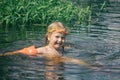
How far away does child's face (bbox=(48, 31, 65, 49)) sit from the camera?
1014 centimetres

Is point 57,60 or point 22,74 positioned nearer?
point 22,74

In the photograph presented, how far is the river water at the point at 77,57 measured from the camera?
348 inches

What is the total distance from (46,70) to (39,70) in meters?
0.15

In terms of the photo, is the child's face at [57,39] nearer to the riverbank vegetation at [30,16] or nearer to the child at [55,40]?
the child at [55,40]

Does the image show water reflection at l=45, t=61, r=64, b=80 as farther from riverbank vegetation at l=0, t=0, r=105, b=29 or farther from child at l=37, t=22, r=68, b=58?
riverbank vegetation at l=0, t=0, r=105, b=29

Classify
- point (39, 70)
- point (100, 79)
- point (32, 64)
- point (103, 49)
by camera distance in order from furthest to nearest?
1. point (103, 49)
2. point (32, 64)
3. point (39, 70)
4. point (100, 79)

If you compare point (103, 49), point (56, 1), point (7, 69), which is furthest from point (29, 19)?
point (7, 69)

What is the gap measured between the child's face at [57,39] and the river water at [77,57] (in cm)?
46

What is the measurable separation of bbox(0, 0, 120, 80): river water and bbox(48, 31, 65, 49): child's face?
460mm

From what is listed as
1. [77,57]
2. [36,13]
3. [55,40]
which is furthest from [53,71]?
[36,13]

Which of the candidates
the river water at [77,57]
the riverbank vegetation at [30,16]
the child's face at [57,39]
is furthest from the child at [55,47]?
the riverbank vegetation at [30,16]

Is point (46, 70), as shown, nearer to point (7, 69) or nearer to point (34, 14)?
point (7, 69)

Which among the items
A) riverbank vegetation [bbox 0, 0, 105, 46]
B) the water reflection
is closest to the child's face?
the water reflection

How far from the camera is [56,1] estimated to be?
17.5m
